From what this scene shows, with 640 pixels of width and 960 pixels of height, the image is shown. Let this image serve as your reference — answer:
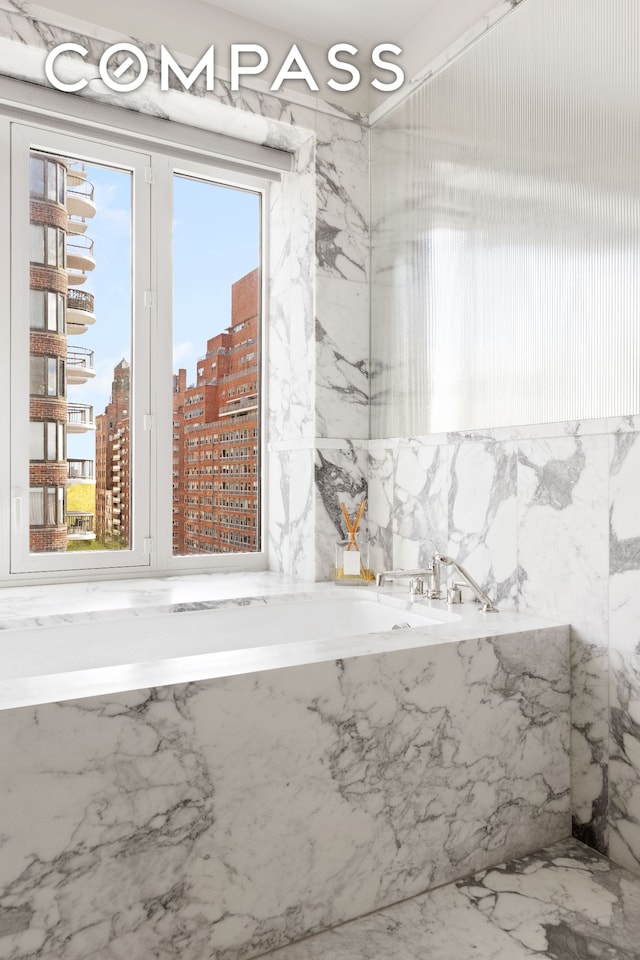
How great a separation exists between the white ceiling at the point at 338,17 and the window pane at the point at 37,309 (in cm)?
112

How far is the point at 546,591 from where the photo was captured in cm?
186

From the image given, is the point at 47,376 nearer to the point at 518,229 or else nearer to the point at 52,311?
the point at 52,311

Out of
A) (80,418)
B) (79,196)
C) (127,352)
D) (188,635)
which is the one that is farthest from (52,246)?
(188,635)

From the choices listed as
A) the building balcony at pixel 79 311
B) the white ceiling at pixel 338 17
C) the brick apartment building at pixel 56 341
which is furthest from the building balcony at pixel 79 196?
the white ceiling at pixel 338 17

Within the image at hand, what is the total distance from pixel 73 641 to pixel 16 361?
1020mm

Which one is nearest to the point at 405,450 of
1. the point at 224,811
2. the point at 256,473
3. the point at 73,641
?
the point at 256,473

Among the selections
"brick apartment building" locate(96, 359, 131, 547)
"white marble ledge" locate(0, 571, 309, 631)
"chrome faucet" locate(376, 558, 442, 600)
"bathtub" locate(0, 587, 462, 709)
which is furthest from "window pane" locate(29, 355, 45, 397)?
"chrome faucet" locate(376, 558, 442, 600)

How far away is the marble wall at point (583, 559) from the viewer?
1656 mm

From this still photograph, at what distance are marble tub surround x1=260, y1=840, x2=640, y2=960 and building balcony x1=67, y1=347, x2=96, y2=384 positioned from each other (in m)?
1.84

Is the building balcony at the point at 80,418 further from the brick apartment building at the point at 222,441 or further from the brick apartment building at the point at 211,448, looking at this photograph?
the brick apartment building at the point at 222,441

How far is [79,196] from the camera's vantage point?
2.45 metres

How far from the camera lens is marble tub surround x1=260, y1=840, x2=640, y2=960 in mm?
1379

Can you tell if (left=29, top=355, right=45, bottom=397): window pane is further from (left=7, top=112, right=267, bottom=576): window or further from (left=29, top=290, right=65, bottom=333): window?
(left=29, top=290, right=65, bottom=333): window

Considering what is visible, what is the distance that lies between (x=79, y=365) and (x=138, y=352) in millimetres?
216
